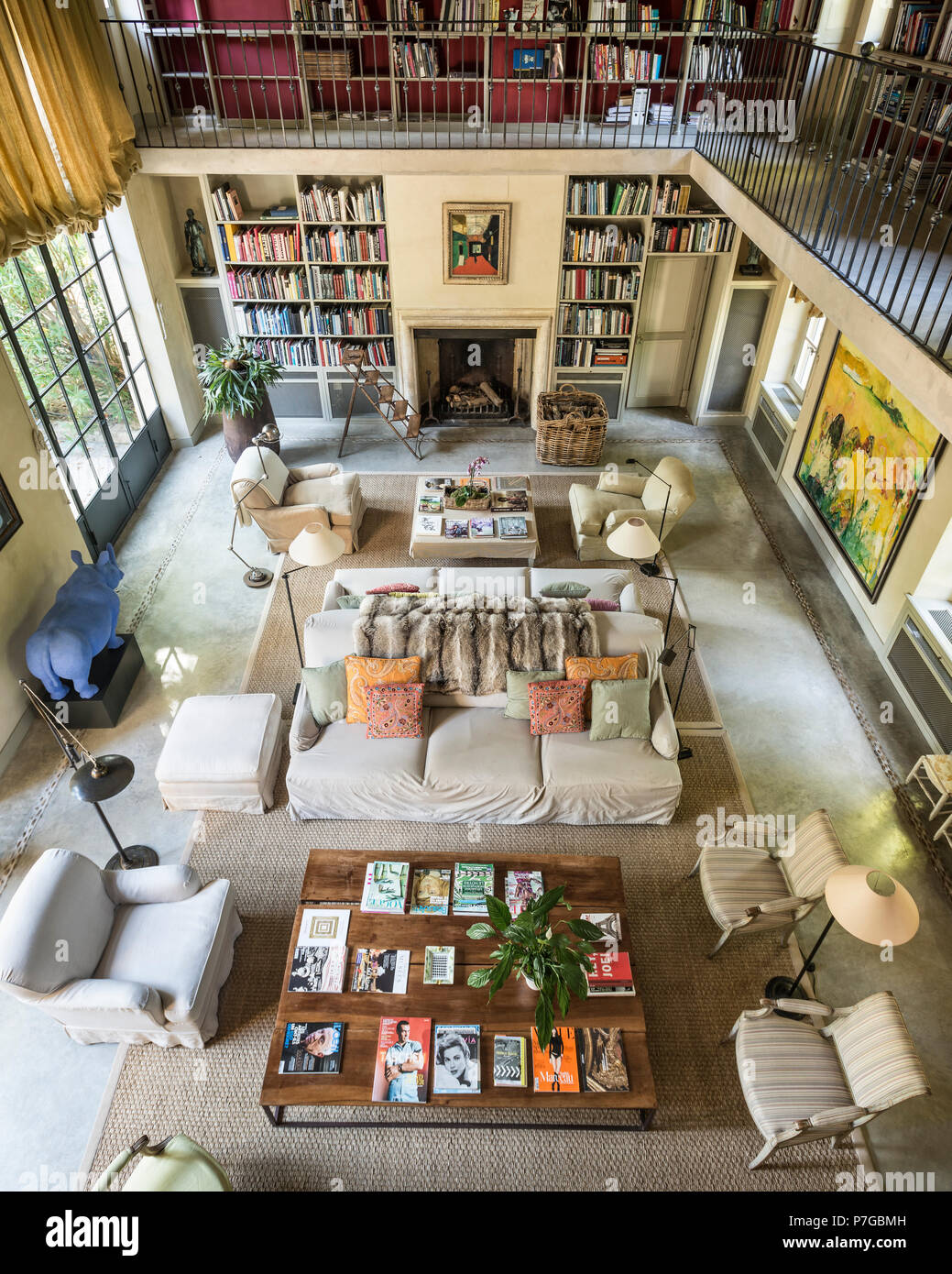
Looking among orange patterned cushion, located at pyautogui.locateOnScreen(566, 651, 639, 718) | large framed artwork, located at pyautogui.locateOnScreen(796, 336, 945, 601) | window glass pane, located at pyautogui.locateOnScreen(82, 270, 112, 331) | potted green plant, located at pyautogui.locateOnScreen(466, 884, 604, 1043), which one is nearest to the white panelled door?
large framed artwork, located at pyautogui.locateOnScreen(796, 336, 945, 601)

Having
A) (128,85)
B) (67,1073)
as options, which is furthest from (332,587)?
(128,85)

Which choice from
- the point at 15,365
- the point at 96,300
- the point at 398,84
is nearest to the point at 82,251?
the point at 96,300

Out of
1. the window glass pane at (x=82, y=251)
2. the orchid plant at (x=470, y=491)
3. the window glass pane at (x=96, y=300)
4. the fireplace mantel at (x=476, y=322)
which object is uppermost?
the window glass pane at (x=82, y=251)

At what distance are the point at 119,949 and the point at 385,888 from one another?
1.21 meters

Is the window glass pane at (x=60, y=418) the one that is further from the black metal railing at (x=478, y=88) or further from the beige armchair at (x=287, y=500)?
the black metal railing at (x=478, y=88)

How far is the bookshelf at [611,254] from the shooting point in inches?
275

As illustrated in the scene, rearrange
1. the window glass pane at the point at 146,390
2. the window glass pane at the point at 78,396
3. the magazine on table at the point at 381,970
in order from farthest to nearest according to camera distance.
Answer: the window glass pane at the point at 146,390 → the window glass pane at the point at 78,396 → the magazine on table at the point at 381,970

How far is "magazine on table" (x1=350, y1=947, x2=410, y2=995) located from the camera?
132 inches

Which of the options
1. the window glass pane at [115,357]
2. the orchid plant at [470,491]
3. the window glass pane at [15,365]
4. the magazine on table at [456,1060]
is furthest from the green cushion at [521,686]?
the window glass pane at [115,357]

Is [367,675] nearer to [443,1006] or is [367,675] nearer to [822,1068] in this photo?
[443,1006]

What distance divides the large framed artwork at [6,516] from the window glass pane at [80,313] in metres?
1.96

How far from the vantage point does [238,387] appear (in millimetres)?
6859
